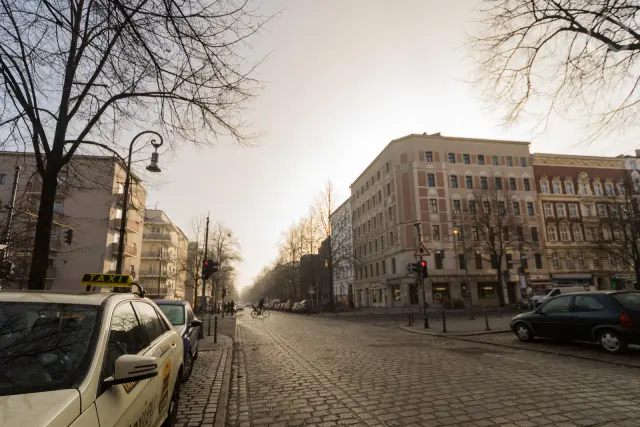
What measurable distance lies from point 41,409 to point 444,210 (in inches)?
1872

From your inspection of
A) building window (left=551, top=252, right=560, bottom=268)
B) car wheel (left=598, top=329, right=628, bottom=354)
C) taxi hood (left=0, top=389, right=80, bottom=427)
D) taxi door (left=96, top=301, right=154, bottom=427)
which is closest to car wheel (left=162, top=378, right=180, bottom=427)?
taxi door (left=96, top=301, right=154, bottom=427)

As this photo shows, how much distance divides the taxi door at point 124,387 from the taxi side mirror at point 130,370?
0.27 ft

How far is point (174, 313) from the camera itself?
8.27 metres

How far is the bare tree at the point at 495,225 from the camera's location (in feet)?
121

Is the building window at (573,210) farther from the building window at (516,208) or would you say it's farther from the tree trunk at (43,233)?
the tree trunk at (43,233)

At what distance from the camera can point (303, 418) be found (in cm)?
478

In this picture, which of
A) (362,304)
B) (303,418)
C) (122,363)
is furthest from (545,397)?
(362,304)

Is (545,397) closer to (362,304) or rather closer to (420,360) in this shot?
(420,360)

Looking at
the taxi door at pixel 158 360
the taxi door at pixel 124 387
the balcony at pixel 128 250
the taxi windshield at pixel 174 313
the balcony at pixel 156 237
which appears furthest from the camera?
the balcony at pixel 156 237

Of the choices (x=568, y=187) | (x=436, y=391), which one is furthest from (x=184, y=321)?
(x=568, y=187)

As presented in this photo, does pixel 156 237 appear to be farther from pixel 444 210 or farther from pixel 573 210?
pixel 573 210

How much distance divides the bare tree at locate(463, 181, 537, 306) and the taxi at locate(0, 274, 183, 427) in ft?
119

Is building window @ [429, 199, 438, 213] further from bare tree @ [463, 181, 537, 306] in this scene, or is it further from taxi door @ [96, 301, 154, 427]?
taxi door @ [96, 301, 154, 427]

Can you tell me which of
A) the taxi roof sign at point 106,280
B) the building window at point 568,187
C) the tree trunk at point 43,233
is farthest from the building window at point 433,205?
the taxi roof sign at point 106,280
